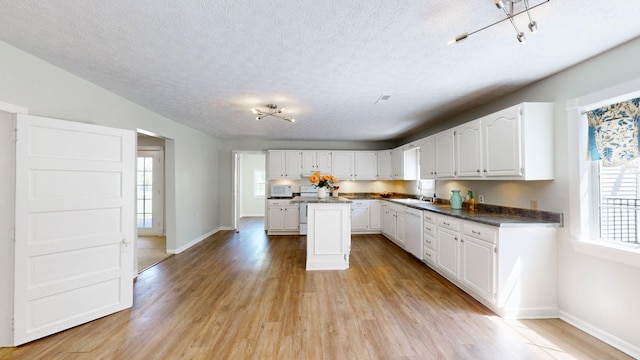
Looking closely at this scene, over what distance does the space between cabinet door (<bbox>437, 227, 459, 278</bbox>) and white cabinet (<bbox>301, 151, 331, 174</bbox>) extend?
11.8 ft

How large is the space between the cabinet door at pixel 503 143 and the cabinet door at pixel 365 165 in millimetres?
3671

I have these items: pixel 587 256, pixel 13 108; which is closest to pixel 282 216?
pixel 13 108

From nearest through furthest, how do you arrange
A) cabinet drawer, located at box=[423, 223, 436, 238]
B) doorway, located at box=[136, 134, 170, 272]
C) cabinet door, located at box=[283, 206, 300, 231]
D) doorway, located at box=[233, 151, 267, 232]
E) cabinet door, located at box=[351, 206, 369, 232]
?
cabinet drawer, located at box=[423, 223, 436, 238], doorway, located at box=[136, 134, 170, 272], cabinet door, located at box=[351, 206, 369, 232], cabinet door, located at box=[283, 206, 300, 231], doorway, located at box=[233, 151, 267, 232]

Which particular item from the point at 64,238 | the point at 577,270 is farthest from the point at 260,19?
the point at 577,270

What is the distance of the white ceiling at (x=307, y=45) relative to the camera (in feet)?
5.54

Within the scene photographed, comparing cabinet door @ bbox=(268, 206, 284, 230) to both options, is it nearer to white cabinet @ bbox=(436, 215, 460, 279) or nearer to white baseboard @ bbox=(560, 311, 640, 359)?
white cabinet @ bbox=(436, 215, 460, 279)

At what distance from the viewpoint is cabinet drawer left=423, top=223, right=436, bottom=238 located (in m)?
3.74

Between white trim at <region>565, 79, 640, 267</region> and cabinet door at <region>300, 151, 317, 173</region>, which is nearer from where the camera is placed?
white trim at <region>565, 79, 640, 267</region>

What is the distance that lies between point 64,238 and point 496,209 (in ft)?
15.6

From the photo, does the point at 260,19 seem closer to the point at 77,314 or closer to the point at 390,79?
the point at 390,79

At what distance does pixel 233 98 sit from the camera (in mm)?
A: 3461

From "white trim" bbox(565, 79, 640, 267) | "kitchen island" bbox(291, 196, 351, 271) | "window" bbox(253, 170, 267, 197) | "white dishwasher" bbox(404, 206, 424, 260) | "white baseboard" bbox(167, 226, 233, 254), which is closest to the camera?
"white trim" bbox(565, 79, 640, 267)

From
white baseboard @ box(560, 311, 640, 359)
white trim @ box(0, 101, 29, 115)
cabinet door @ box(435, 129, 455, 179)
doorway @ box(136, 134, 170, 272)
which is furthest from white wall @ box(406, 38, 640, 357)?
doorway @ box(136, 134, 170, 272)

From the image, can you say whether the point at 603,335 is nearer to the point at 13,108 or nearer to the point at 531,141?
the point at 531,141
